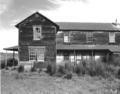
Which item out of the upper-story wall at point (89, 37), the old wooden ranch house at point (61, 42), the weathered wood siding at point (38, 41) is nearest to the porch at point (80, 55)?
the old wooden ranch house at point (61, 42)

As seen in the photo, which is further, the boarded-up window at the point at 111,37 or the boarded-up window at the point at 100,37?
the boarded-up window at the point at 111,37

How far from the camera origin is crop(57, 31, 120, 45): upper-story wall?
80.4 feet

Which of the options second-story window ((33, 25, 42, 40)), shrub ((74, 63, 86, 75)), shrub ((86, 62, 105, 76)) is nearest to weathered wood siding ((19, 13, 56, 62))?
second-story window ((33, 25, 42, 40))

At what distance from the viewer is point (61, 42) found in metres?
24.3

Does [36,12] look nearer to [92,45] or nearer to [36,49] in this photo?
[36,49]

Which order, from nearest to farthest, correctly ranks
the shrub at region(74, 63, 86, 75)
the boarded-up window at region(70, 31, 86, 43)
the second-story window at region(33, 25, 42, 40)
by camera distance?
the shrub at region(74, 63, 86, 75) < the second-story window at region(33, 25, 42, 40) < the boarded-up window at region(70, 31, 86, 43)

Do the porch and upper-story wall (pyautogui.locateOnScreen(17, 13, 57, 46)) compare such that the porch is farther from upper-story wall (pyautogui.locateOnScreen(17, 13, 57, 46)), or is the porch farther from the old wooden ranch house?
upper-story wall (pyautogui.locateOnScreen(17, 13, 57, 46))

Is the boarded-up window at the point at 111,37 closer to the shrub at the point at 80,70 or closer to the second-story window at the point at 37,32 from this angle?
the second-story window at the point at 37,32

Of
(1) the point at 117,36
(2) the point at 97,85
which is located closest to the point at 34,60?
(2) the point at 97,85

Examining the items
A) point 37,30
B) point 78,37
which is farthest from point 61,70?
point 78,37

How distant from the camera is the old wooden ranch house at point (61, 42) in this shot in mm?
20844

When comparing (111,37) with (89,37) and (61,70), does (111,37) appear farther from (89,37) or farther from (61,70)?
(61,70)

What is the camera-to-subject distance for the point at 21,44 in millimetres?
20969

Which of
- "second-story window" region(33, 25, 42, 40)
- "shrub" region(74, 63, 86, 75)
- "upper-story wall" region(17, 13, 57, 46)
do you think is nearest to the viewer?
"shrub" region(74, 63, 86, 75)
